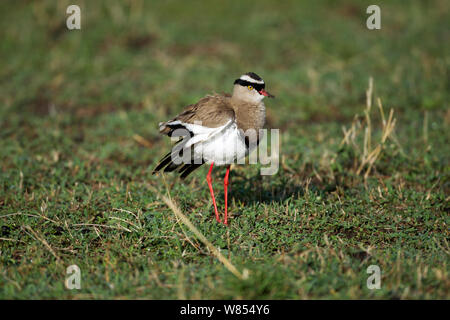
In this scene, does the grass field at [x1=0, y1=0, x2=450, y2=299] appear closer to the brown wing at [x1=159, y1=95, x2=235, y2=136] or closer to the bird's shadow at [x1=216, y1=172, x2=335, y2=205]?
the bird's shadow at [x1=216, y1=172, x2=335, y2=205]

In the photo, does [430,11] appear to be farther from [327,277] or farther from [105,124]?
Answer: [327,277]

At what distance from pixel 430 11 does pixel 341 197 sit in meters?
6.51

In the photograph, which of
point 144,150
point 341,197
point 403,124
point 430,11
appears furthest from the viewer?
point 430,11

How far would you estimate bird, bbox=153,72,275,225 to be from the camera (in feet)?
13.0

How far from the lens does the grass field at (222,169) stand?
351 cm

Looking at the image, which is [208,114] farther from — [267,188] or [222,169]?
[222,169]

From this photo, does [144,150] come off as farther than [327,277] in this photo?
Yes

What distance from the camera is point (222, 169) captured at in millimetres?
5316

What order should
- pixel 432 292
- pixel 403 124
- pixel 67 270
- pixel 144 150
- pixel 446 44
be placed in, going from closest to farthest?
pixel 432 292 < pixel 67 270 < pixel 144 150 < pixel 403 124 < pixel 446 44

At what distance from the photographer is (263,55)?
838cm

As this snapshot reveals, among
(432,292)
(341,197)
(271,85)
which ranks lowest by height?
(432,292)

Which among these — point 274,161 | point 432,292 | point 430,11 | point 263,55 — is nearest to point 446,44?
point 430,11

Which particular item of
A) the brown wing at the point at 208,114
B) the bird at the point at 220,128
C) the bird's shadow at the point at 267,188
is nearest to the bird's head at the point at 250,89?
the bird at the point at 220,128

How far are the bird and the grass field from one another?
561mm
